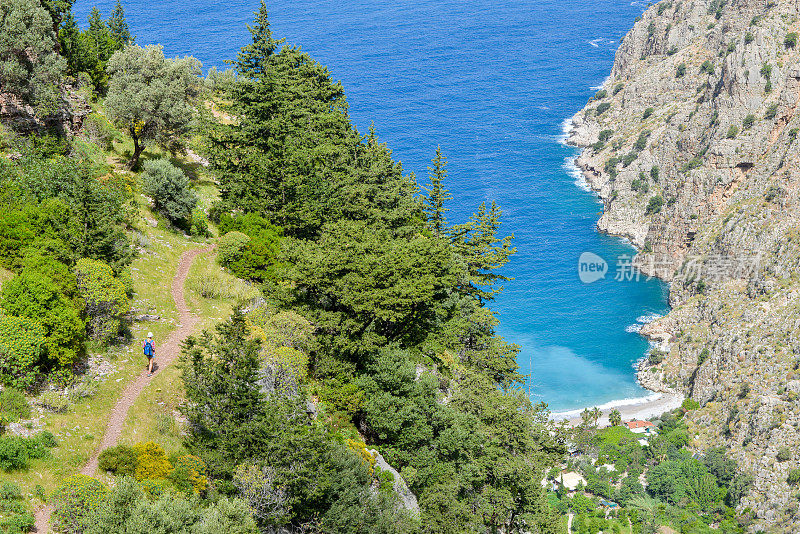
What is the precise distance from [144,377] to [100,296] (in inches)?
218

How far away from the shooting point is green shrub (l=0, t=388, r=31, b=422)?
37781 millimetres

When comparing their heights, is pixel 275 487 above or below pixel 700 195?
below

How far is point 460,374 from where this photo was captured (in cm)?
6869

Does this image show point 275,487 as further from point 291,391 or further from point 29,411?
point 29,411

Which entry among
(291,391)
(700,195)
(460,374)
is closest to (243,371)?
(291,391)

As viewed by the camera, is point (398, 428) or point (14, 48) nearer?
point (398, 428)

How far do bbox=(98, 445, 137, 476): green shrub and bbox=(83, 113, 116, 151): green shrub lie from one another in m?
43.9

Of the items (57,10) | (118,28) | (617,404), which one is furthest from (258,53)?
(617,404)

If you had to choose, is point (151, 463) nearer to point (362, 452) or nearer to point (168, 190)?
point (362, 452)

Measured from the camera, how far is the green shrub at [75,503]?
3206cm

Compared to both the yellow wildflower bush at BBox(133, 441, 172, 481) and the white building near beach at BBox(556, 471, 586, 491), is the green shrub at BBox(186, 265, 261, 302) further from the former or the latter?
the white building near beach at BBox(556, 471, 586, 491)

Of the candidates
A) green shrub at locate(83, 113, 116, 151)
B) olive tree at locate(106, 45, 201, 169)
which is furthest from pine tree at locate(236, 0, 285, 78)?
green shrub at locate(83, 113, 116, 151)

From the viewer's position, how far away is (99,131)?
73812 millimetres

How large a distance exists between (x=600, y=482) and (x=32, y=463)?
405 ft
